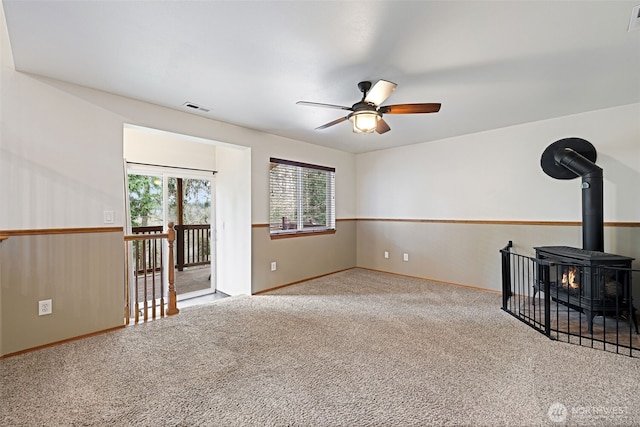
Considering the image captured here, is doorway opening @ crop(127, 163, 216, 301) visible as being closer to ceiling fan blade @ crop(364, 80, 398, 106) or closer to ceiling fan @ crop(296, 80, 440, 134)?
ceiling fan @ crop(296, 80, 440, 134)

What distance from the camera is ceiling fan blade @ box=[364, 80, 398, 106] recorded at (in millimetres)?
2256

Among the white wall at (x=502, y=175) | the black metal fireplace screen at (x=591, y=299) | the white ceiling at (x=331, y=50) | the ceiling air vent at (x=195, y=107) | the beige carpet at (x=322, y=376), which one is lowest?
the beige carpet at (x=322, y=376)

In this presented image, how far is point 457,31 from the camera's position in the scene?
6.30 ft

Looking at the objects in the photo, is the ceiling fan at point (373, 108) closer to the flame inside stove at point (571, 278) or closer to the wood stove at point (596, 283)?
the wood stove at point (596, 283)

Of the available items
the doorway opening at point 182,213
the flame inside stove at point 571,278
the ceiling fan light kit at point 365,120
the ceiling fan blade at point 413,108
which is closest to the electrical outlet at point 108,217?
the doorway opening at point 182,213

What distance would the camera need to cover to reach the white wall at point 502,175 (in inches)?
133

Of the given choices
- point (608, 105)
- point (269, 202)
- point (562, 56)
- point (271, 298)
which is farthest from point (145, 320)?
point (608, 105)

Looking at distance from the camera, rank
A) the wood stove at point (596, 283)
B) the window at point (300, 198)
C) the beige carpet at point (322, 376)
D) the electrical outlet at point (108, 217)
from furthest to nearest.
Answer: the window at point (300, 198), the electrical outlet at point (108, 217), the wood stove at point (596, 283), the beige carpet at point (322, 376)

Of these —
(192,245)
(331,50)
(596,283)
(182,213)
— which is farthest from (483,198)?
(192,245)

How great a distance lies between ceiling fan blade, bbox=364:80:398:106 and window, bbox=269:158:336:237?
2300 millimetres

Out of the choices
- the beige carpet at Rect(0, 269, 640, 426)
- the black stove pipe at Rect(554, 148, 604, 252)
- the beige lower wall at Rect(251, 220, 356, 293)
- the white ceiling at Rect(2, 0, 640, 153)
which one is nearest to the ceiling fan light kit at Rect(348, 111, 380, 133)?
the white ceiling at Rect(2, 0, 640, 153)

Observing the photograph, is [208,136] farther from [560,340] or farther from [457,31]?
[560,340]

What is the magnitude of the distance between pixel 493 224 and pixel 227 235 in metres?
4.07

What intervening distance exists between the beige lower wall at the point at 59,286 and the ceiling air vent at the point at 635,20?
4.39m
